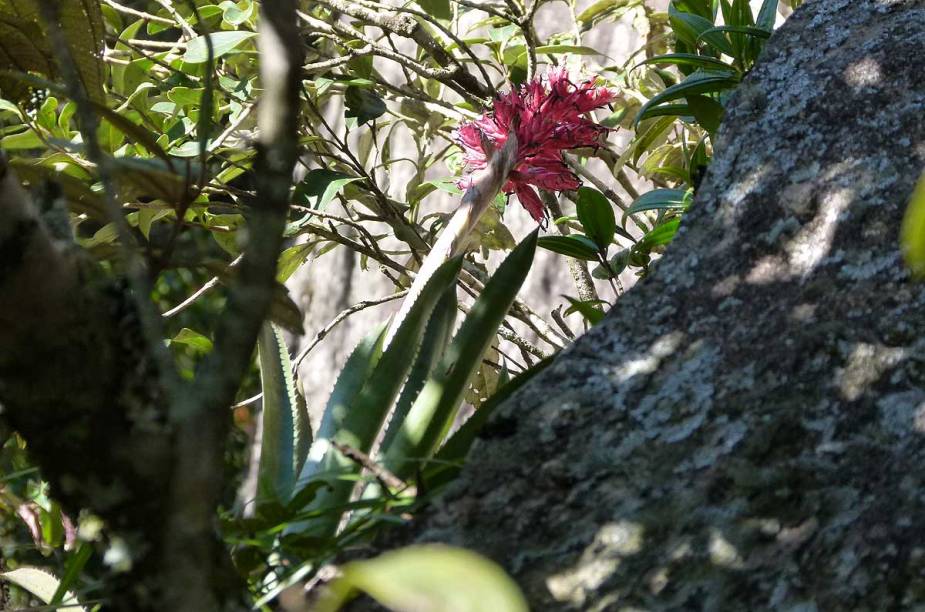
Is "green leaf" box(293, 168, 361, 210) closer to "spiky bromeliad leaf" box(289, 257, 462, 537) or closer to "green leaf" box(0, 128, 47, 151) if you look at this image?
"green leaf" box(0, 128, 47, 151)

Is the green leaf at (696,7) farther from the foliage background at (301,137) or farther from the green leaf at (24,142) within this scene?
the green leaf at (24,142)

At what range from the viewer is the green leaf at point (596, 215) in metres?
1.35

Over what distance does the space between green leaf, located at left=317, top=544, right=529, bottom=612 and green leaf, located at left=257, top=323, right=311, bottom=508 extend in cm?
47

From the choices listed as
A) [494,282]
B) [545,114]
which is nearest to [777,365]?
[494,282]

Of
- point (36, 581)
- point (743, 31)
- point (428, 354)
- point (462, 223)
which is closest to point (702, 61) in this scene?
point (743, 31)

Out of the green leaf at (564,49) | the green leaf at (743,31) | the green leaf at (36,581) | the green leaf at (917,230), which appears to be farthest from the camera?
the green leaf at (564,49)

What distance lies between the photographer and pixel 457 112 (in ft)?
6.37

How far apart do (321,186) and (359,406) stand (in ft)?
2.56

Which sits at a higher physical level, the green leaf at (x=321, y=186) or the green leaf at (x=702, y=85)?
the green leaf at (x=321, y=186)

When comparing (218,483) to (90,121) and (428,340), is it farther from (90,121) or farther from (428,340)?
(428,340)

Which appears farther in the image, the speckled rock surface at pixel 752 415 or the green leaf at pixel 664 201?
the green leaf at pixel 664 201

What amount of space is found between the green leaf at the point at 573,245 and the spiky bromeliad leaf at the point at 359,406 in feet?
1.39

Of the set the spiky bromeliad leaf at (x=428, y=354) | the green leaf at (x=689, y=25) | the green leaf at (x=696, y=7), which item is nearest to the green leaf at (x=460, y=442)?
the spiky bromeliad leaf at (x=428, y=354)

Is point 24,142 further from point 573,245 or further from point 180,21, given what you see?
point 573,245
